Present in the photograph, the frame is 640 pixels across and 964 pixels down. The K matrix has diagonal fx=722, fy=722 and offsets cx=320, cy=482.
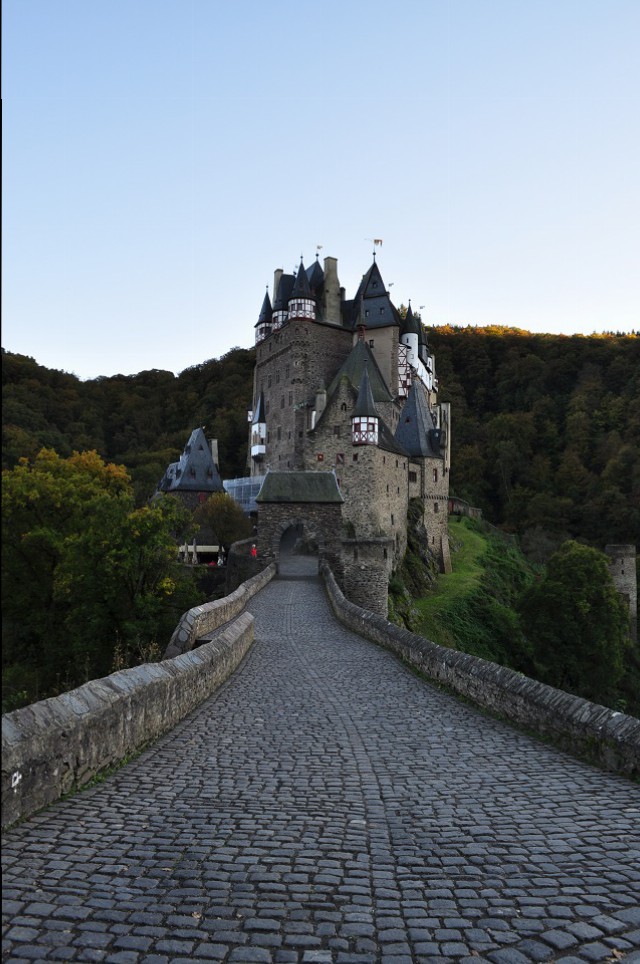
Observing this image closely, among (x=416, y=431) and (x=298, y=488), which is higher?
(x=416, y=431)

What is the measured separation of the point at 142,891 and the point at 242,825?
1.25m

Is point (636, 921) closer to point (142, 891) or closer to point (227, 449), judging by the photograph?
point (142, 891)

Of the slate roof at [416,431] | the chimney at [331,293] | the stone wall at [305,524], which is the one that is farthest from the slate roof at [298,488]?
the chimney at [331,293]

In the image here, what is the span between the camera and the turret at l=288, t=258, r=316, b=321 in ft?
185

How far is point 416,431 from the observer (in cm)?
5025

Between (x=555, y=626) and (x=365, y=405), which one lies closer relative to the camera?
(x=555, y=626)

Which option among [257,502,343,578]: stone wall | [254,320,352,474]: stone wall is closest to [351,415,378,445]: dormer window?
[257,502,343,578]: stone wall

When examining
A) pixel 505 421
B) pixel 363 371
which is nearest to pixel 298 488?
pixel 363 371

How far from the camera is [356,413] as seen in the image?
43031 millimetres

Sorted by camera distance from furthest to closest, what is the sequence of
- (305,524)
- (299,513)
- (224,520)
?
(224,520) → (305,524) → (299,513)

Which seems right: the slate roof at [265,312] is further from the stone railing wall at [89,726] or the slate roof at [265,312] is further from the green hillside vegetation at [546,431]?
the stone railing wall at [89,726]

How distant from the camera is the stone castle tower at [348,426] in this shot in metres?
33.6

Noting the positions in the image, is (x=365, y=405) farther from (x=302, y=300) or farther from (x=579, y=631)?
(x=579, y=631)

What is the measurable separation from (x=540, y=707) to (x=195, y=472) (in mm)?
50624
